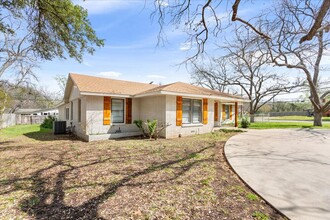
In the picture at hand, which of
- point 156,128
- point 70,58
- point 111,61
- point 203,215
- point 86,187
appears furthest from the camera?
point 111,61

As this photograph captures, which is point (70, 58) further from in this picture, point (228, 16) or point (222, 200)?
point (222, 200)

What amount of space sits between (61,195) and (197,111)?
9591 mm

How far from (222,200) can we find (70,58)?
875 cm

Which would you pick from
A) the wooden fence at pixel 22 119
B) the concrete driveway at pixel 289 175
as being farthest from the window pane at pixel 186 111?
the wooden fence at pixel 22 119

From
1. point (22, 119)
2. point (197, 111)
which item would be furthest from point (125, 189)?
point (22, 119)

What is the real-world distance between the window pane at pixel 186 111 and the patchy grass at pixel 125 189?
539cm

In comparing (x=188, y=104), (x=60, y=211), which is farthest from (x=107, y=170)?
(x=188, y=104)

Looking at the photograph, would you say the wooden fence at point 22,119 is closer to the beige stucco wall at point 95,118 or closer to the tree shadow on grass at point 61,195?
the beige stucco wall at point 95,118

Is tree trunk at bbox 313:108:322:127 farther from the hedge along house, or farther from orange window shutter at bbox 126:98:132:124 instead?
orange window shutter at bbox 126:98:132:124

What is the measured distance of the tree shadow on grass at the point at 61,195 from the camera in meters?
2.85

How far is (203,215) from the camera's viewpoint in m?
2.78

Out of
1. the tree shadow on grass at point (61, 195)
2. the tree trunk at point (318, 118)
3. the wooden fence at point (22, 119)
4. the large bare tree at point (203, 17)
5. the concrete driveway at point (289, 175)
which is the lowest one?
the tree shadow on grass at point (61, 195)

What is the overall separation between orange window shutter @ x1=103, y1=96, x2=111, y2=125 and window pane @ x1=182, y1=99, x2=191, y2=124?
4.49 metres

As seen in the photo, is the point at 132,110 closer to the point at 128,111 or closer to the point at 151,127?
the point at 128,111
